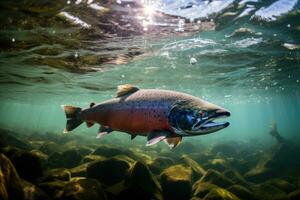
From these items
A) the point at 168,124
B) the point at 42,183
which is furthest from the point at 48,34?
the point at 168,124

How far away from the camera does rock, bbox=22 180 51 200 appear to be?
7777mm

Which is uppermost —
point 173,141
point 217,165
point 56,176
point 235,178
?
point 173,141

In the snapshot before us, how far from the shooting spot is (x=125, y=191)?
355 inches

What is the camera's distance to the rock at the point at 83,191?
308 inches

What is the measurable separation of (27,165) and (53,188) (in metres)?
1.92

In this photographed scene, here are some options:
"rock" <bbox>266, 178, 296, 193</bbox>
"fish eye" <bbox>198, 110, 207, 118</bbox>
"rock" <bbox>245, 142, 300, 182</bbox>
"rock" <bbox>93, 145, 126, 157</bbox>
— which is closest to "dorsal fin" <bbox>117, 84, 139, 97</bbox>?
"fish eye" <bbox>198, 110, 207, 118</bbox>

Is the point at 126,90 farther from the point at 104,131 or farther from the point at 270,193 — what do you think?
the point at 270,193

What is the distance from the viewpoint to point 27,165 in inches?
392

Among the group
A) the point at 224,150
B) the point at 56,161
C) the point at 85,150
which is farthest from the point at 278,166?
the point at 56,161

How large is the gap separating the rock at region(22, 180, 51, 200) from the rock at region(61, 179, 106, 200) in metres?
0.56

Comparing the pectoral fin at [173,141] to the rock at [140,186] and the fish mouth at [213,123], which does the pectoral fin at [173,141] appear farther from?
the rock at [140,186]

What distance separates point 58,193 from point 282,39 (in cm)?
1577

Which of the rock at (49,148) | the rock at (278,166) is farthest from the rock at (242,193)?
the rock at (49,148)

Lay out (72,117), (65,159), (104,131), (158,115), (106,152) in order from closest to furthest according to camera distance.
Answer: (158,115) → (104,131) → (72,117) → (65,159) → (106,152)
